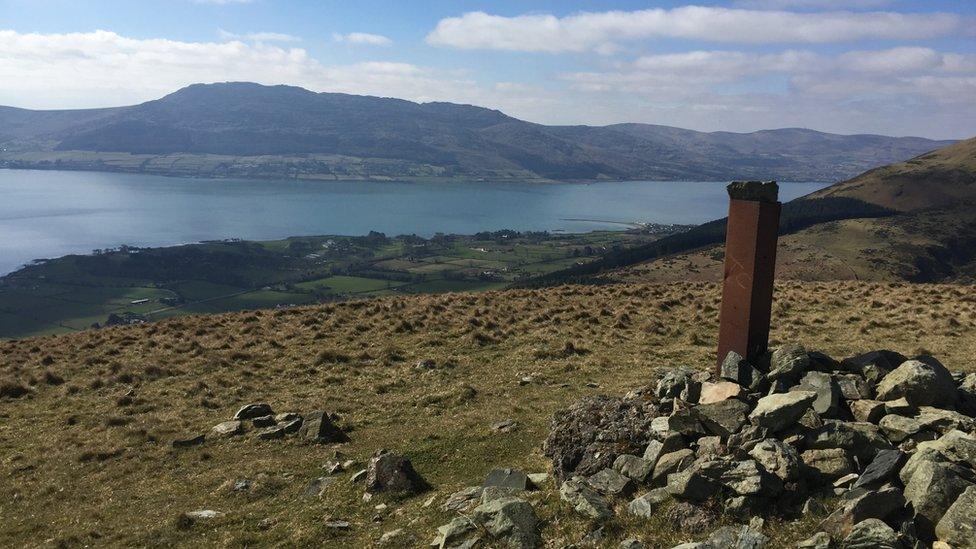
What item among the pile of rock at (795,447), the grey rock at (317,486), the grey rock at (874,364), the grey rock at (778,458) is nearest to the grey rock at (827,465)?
the pile of rock at (795,447)

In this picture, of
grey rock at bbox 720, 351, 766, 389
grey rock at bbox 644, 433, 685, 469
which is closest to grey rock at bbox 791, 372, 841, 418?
grey rock at bbox 720, 351, 766, 389

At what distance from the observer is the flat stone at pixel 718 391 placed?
1167 centimetres

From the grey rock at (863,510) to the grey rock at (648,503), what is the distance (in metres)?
2.28

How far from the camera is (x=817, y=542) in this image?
297 inches

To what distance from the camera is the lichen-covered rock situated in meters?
11.3

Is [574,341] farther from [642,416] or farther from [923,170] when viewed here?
[923,170]

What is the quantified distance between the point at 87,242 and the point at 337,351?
621 feet

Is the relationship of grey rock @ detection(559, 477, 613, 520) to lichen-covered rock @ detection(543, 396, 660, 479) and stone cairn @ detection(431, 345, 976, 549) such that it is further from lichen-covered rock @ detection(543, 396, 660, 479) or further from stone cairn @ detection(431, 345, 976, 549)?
lichen-covered rock @ detection(543, 396, 660, 479)

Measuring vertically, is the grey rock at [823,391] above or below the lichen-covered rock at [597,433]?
above

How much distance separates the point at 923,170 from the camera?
167 meters

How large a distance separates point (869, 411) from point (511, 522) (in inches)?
267

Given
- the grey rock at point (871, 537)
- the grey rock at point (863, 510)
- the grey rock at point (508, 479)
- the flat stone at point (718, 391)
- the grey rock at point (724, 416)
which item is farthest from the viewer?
the flat stone at point (718, 391)

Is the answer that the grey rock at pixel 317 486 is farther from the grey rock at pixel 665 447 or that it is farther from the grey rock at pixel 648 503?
the grey rock at pixel 665 447

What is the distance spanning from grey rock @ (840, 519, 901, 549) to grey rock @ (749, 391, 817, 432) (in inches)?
113
